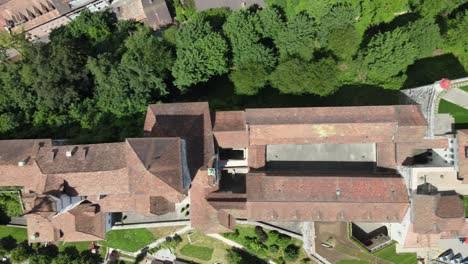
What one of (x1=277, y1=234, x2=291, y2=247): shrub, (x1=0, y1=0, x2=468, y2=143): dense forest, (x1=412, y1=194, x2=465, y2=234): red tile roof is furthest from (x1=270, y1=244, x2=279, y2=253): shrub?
(x1=0, y1=0, x2=468, y2=143): dense forest

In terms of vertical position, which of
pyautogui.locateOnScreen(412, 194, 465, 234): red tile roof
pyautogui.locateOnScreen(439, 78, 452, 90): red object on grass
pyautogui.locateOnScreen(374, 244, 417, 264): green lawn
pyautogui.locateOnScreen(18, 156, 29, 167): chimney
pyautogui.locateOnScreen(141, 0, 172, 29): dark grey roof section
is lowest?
pyautogui.locateOnScreen(374, 244, 417, 264): green lawn

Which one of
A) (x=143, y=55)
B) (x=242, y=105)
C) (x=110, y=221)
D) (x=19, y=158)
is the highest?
(x=143, y=55)

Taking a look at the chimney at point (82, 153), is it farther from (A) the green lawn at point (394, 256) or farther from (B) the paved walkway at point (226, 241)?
(A) the green lawn at point (394, 256)

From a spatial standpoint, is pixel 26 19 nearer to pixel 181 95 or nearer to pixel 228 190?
pixel 181 95

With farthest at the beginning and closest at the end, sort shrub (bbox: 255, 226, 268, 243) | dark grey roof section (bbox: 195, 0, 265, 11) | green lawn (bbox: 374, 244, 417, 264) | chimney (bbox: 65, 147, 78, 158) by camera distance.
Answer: dark grey roof section (bbox: 195, 0, 265, 11) → shrub (bbox: 255, 226, 268, 243) → green lawn (bbox: 374, 244, 417, 264) → chimney (bbox: 65, 147, 78, 158)

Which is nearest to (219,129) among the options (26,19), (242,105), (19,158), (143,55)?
(242,105)

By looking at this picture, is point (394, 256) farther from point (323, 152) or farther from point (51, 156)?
point (51, 156)

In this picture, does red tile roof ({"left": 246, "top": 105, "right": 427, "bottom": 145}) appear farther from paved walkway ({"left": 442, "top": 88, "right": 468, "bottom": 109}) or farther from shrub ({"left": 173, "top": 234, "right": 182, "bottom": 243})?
shrub ({"left": 173, "top": 234, "right": 182, "bottom": 243})

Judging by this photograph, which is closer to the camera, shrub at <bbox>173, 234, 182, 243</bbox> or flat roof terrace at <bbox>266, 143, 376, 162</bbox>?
flat roof terrace at <bbox>266, 143, 376, 162</bbox>
